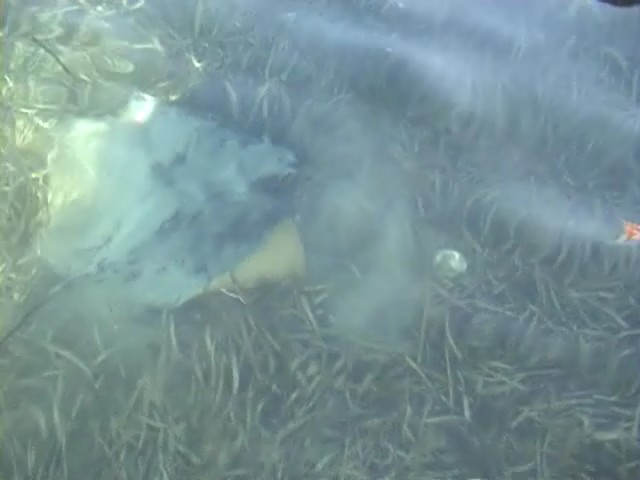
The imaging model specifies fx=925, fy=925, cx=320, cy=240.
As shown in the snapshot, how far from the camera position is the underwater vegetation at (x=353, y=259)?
2.96 ft

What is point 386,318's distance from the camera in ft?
3.06

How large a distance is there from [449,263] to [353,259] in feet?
0.32

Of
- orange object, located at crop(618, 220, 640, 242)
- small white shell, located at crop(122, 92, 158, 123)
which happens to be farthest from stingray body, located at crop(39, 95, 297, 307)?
orange object, located at crop(618, 220, 640, 242)

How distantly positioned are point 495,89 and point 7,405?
597 mm

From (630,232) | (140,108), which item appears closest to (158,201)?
(140,108)

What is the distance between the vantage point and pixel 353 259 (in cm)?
95

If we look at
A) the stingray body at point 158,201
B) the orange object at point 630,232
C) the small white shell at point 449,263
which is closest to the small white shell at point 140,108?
the stingray body at point 158,201

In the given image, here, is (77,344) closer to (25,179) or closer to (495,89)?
(25,179)

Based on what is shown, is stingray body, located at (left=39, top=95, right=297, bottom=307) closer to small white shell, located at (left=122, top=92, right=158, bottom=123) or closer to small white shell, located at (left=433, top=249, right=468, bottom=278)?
small white shell, located at (left=122, top=92, right=158, bottom=123)

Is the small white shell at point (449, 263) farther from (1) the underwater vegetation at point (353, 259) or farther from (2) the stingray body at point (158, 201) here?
(2) the stingray body at point (158, 201)

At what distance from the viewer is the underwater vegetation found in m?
0.90

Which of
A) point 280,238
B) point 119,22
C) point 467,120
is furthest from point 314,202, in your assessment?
point 119,22

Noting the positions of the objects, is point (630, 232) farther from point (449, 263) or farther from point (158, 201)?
point (158, 201)

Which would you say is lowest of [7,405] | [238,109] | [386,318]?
[7,405]
